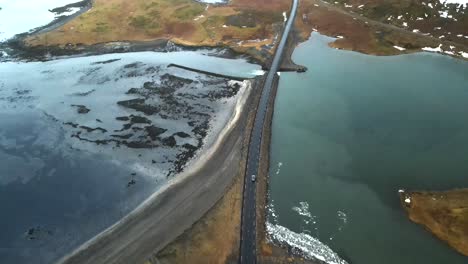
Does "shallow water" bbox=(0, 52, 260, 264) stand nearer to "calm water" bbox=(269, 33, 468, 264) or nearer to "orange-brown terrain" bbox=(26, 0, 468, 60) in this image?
"orange-brown terrain" bbox=(26, 0, 468, 60)

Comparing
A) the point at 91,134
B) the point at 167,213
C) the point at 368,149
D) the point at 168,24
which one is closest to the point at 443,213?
the point at 368,149

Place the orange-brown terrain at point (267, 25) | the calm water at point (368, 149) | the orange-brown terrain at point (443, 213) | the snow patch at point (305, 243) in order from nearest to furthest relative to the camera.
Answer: the snow patch at point (305, 243) < the orange-brown terrain at point (443, 213) < the calm water at point (368, 149) < the orange-brown terrain at point (267, 25)

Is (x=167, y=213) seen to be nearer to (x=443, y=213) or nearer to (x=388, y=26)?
(x=443, y=213)

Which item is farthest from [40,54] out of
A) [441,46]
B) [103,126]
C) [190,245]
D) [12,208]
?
[441,46]

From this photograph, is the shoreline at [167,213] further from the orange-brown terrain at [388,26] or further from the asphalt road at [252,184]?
the orange-brown terrain at [388,26]

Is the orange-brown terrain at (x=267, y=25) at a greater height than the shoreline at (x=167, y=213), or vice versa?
the orange-brown terrain at (x=267, y=25)

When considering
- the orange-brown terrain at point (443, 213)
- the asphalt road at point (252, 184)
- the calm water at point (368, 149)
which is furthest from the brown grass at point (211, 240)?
the orange-brown terrain at point (443, 213)
